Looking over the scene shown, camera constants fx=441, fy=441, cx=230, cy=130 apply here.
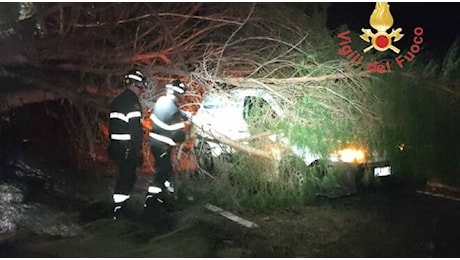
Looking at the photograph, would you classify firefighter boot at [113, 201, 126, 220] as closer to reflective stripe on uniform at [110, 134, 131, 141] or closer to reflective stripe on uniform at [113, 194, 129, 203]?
reflective stripe on uniform at [113, 194, 129, 203]

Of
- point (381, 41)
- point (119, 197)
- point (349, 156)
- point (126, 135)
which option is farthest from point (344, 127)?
point (119, 197)

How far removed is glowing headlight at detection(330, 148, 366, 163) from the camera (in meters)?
2.34

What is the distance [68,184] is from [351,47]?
1642 millimetres

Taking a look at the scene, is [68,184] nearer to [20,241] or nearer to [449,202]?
[20,241]

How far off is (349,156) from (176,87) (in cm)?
99

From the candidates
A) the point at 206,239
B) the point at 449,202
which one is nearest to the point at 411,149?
the point at 449,202

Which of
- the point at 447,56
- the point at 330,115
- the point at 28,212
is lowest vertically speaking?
the point at 28,212

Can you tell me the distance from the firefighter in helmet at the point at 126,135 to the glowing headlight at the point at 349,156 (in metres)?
1.04

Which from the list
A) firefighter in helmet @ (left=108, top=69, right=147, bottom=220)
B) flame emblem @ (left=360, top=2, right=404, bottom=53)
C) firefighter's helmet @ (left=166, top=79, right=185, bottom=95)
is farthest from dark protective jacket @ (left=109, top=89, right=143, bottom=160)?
flame emblem @ (left=360, top=2, right=404, bottom=53)

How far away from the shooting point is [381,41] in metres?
2.29

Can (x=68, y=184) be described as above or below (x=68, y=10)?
below

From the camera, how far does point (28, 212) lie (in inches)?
91.6

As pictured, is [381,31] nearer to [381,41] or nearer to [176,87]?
[381,41]

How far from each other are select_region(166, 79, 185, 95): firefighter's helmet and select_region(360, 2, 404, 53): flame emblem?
3.19 feet
